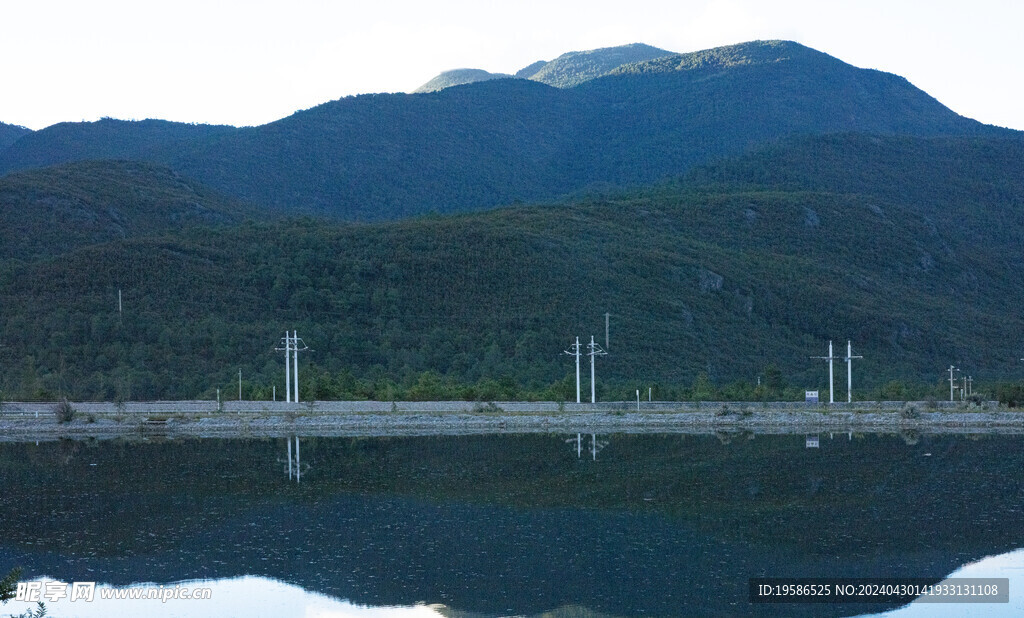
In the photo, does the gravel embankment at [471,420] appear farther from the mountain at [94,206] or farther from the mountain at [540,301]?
the mountain at [94,206]

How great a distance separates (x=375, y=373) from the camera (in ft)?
213

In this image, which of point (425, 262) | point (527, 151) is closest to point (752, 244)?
point (425, 262)

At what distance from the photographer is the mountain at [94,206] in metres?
89.8

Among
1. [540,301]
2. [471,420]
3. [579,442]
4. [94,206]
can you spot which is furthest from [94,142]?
[579,442]

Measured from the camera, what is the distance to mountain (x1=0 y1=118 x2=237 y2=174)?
170m

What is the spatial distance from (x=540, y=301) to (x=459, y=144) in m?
113

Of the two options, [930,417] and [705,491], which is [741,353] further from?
[705,491]

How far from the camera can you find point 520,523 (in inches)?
976

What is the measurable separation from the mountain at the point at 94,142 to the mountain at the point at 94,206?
4589cm

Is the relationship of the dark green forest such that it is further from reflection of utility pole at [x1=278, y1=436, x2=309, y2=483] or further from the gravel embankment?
reflection of utility pole at [x1=278, y1=436, x2=309, y2=483]

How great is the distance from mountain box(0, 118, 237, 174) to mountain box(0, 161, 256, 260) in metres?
45.9

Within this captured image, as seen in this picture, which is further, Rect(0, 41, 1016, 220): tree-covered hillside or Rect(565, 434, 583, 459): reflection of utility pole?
Rect(0, 41, 1016, 220): tree-covered hillside

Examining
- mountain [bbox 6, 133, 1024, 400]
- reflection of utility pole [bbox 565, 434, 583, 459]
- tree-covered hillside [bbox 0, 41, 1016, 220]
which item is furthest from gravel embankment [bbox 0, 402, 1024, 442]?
tree-covered hillside [bbox 0, 41, 1016, 220]

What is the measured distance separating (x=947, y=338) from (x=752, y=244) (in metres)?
20.7
